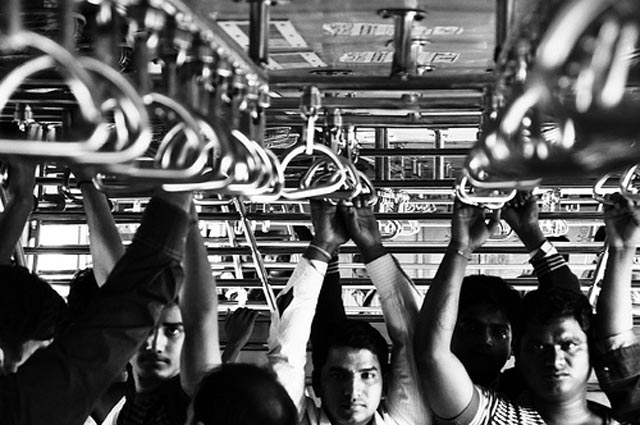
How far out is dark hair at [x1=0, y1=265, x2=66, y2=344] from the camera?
2568mm

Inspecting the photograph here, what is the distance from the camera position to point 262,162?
6.64ft

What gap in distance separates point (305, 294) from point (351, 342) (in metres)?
0.19

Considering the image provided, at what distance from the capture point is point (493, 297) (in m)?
3.43

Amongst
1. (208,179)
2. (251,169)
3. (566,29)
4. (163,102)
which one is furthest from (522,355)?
(566,29)

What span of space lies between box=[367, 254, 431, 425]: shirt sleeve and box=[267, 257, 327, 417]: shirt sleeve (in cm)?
18

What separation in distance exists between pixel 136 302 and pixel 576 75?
1248mm

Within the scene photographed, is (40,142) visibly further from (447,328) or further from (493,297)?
(493,297)

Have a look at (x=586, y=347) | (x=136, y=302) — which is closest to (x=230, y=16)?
(x=136, y=302)

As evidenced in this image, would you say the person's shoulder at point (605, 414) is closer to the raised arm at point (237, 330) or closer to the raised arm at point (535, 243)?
the raised arm at point (535, 243)

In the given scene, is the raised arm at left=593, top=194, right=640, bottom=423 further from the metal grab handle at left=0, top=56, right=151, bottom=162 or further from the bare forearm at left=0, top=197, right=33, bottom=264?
the metal grab handle at left=0, top=56, right=151, bottom=162

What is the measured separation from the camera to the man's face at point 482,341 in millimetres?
3404

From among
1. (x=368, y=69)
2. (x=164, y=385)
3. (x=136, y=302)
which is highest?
(x=368, y=69)

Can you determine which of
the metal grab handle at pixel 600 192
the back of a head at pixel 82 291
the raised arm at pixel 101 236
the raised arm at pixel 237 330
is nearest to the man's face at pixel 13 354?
the raised arm at pixel 101 236

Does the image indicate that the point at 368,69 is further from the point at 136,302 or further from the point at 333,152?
the point at 136,302
